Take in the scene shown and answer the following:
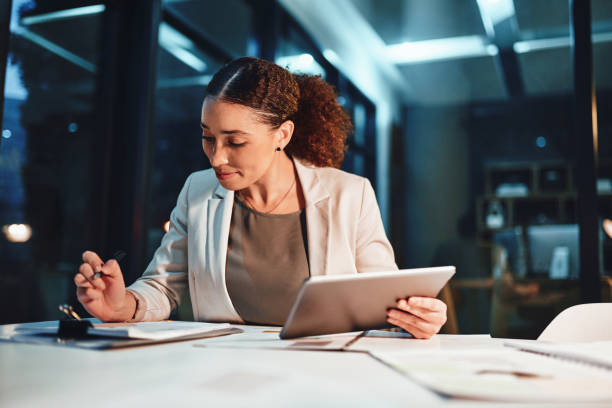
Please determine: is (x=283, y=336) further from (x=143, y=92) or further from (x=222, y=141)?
(x=143, y=92)

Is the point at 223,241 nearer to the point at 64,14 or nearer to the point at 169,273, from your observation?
the point at 169,273

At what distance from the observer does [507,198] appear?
554 cm

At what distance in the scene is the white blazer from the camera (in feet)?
4.63

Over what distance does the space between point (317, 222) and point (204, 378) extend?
941 mm

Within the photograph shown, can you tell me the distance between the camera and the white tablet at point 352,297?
0.83 m

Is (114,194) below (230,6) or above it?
below

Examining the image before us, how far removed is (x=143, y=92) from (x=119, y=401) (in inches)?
99.9

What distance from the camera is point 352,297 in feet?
2.90

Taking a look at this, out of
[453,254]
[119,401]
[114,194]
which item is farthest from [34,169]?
[453,254]

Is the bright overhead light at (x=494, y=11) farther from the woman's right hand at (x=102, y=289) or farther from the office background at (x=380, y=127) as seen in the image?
the woman's right hand at (x=102, y=289)

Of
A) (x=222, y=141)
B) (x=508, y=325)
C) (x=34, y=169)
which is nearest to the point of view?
(x=222, y=141)

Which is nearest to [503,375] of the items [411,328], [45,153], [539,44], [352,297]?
[352,297]

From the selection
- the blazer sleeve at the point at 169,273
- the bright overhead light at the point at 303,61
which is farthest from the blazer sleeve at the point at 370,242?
the bright overhead light at the point at 303,61

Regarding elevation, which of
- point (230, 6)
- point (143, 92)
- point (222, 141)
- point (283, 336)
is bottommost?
point (283, 336)
